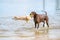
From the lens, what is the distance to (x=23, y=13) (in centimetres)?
258

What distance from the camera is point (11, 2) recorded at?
2.62 m

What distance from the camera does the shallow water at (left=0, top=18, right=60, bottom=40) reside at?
131 centimetres

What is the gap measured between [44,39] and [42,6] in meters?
1.44

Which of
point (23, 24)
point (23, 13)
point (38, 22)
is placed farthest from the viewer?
point (23, 13)

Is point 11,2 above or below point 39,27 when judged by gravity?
above

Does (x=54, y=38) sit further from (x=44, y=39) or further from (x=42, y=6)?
(x=42, y=6)

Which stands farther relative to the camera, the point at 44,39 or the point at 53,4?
the point at 53,4

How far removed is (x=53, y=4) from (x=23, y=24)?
0.93 meters

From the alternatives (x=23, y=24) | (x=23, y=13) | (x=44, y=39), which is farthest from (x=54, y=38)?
(x=23, y=13)

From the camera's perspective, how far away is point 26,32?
1.51m

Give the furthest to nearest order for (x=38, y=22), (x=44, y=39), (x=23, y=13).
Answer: (x=23, y=13), (x=38, y=22), (x=44, y=39)

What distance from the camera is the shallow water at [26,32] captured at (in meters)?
1.31

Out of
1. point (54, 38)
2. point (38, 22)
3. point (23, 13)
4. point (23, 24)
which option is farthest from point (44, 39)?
point (23, 13)

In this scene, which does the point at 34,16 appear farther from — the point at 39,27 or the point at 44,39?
the point at 44,39
